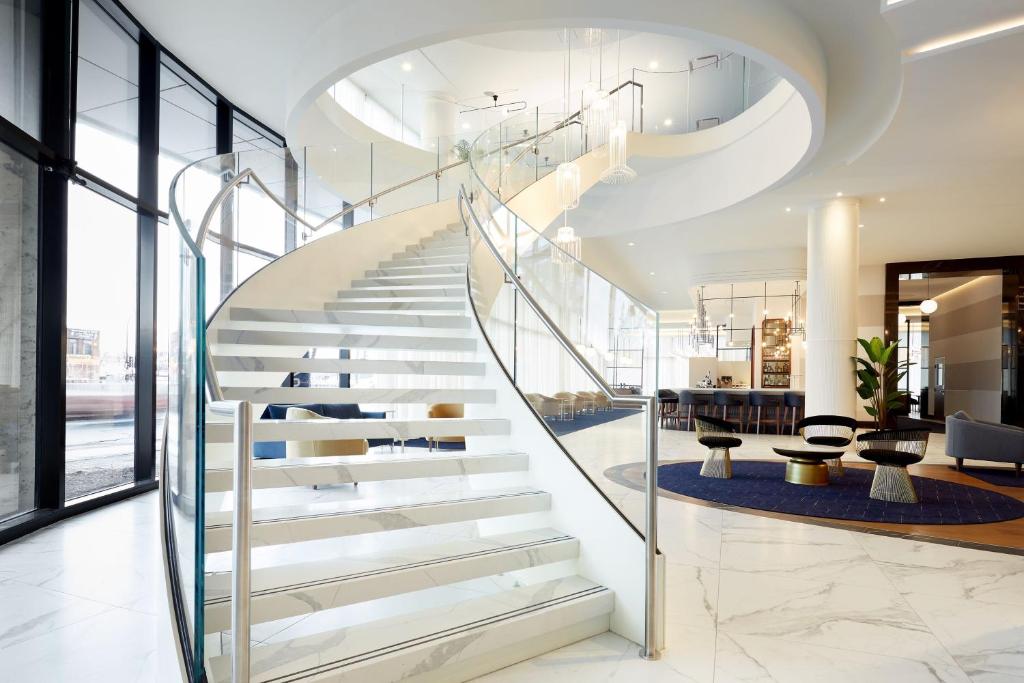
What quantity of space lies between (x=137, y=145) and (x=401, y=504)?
17.8 feet

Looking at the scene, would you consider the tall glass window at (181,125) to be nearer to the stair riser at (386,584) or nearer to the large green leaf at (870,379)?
the stair riser at (386,584)

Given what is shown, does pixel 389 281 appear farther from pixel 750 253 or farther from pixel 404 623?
pixel 750 253

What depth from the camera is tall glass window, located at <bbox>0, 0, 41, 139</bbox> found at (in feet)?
15.9

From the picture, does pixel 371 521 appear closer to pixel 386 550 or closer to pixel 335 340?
pixel 386 550

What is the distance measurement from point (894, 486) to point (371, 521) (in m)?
5.33

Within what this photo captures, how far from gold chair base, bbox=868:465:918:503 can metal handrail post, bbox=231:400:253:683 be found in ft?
19.7

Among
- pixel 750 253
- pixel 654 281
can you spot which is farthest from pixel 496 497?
pixel 654 281

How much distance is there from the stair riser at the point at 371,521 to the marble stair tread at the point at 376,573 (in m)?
0.13

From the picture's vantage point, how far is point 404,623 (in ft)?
9.18

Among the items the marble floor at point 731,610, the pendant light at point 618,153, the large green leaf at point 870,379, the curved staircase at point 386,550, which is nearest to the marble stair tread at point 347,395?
the curved staircase at point 386,550

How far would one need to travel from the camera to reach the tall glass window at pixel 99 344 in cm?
564

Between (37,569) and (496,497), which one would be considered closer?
(496,497)

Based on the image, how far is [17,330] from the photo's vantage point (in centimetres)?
498

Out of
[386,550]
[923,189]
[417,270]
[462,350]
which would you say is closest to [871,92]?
[923,189]
